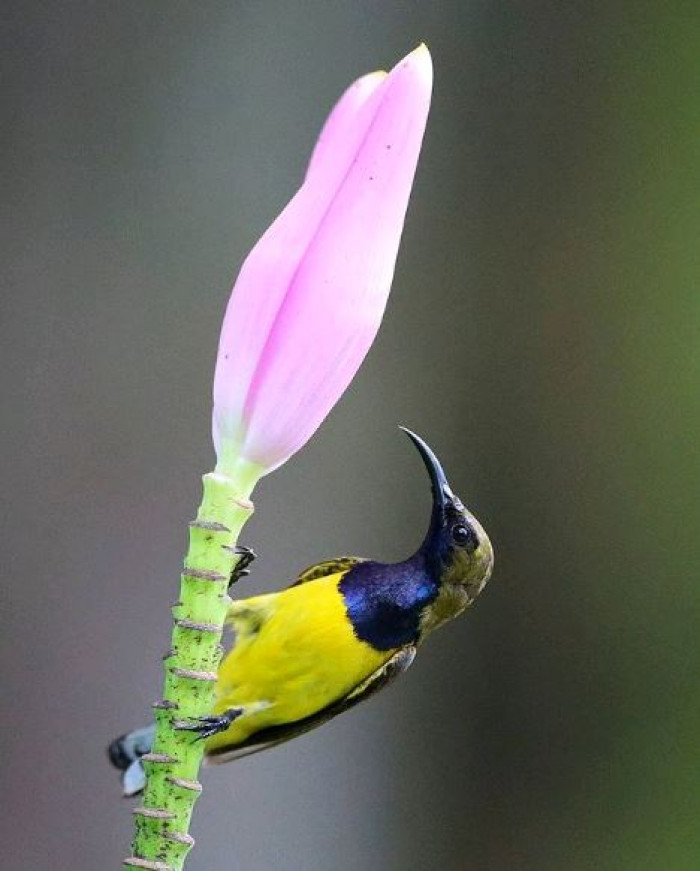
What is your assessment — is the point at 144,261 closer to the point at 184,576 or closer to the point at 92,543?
the point at 92,543

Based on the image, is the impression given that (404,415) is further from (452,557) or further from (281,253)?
(281,253)

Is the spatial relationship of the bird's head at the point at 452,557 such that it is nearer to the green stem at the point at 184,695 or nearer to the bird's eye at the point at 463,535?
the bird's eye at the point at 463,535

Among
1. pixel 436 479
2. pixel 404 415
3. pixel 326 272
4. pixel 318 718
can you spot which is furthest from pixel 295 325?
pixel 404 415

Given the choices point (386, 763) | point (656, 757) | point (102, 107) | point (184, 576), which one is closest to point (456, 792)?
point (386, 763)

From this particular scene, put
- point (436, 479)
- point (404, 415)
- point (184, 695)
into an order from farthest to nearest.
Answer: point (404, 415)
point (436, 479)
point (184, 695)

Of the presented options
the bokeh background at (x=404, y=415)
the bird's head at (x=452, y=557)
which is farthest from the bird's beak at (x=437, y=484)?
the bokeh background at (x=404, y=415)

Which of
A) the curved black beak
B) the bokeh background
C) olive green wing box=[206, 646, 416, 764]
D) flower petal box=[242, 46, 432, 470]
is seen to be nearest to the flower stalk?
flower petal box=[242, 46, 432, 470]
